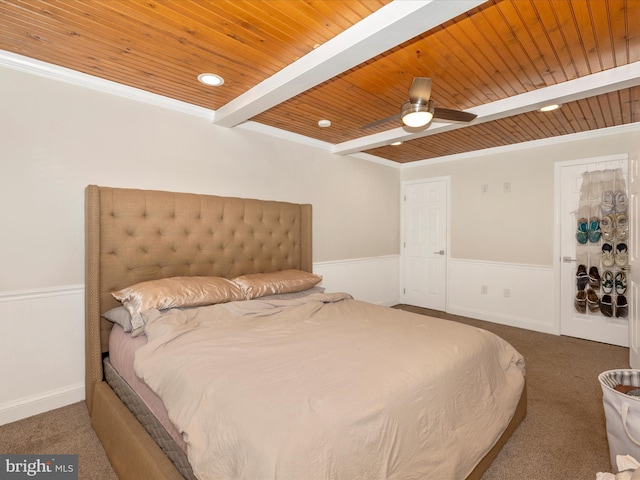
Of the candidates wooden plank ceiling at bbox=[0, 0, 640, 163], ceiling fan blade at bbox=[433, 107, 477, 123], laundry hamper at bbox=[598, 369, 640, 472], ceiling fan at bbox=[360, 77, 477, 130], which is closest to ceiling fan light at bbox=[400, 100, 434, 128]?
ceiling fan at bbox=[360, 77, 477, 130]

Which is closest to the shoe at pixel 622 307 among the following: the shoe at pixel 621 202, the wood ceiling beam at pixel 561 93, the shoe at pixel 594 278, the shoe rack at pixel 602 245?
the shoe rack at pixel 602 245

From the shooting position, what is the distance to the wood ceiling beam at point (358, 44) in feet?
4.91

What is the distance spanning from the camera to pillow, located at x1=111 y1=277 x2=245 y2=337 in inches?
81.9

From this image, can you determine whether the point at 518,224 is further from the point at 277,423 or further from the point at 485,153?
the point at 277,423

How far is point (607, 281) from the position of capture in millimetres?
3572

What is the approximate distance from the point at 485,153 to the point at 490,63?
253cm

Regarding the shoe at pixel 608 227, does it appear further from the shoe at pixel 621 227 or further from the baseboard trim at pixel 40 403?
the baseboard trim at pixel 40 403

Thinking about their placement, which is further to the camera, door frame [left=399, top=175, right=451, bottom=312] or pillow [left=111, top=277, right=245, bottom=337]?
door frame [left=399, top=175, right=451, bottom=312]

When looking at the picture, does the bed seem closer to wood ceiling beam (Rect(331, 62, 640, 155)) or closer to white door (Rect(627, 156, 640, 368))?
white door (Rect(627, 156, 640, 368))

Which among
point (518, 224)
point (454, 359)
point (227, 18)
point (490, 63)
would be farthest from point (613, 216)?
point (227, 18)

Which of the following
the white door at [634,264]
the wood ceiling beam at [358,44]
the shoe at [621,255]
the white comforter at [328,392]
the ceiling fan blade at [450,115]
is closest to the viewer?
the white comforter at [328,392]

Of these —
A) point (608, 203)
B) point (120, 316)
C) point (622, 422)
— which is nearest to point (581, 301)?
point (608, 203)

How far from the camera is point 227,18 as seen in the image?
174 cm

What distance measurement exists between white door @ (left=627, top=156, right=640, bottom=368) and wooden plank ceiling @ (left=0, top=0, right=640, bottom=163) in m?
0.71
